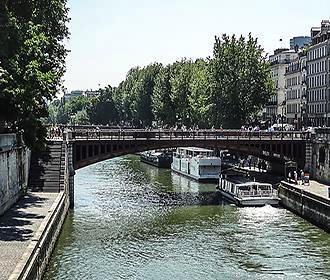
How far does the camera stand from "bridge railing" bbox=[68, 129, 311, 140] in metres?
61.6

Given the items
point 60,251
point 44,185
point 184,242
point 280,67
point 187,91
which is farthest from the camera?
point 280,67

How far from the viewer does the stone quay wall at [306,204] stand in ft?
153

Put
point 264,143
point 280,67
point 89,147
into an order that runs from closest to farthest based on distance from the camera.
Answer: point 89,147, point 264,143, point 280,67

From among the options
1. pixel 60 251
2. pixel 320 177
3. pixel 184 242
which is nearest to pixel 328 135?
pixel 320 177

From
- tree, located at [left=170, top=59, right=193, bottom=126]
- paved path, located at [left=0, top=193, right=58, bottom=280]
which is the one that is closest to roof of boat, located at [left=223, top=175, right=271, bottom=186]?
paved path, located at [left=0, top=193, right=58, bottom=280]

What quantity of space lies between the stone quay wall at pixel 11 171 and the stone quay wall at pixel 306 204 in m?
20.5

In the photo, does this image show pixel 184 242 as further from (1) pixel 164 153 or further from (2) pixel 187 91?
(2) pixel 187 91

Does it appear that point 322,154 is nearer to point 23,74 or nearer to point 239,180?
point 239,180

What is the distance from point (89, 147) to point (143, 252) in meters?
23.3

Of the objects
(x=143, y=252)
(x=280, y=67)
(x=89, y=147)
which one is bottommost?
(x=143, y=252)

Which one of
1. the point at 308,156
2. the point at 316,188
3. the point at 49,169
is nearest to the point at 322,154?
the point at 308,156

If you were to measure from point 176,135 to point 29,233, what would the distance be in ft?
115

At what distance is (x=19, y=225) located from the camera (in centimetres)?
3638

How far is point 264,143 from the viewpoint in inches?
2657
